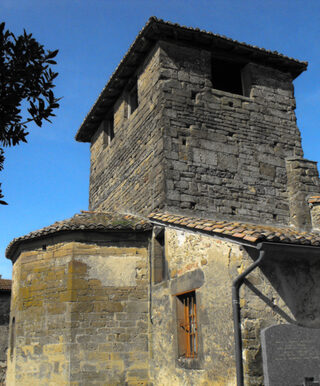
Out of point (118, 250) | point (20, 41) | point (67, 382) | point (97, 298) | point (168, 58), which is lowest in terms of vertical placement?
point (67, 382)

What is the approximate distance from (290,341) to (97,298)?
145 inches

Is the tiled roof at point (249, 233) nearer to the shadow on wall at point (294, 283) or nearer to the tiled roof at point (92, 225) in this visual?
the shadow on wall at point (294, 283)

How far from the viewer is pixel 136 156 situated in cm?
1032

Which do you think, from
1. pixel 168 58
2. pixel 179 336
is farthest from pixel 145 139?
pixel 179 336

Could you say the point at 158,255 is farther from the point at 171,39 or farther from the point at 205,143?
the point at 171,39

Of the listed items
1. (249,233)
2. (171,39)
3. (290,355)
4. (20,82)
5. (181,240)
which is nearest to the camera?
(20,82)

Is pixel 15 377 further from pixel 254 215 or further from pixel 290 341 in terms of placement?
A: pixel 254 215

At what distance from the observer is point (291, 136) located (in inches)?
419

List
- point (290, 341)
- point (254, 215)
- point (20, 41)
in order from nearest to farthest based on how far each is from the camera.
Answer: point (20, 41) < point (290, 341) < point (254, 215)

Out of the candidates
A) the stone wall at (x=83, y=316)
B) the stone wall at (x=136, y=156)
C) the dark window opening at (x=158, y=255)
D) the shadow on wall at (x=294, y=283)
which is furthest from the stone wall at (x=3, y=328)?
the shadow on wall at (x=294, y=283)

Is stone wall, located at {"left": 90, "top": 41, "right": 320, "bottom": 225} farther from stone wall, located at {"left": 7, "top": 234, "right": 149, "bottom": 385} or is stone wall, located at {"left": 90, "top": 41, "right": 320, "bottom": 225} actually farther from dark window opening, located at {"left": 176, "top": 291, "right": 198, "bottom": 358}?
dark window opening, located at {"left": 176, "top": 291, "right": 198, "bottom": 358}

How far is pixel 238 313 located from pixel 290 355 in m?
0.83

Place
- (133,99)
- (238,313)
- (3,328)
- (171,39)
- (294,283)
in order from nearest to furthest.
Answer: (238,313) → (294,283) → (171,39) → (133,99) → (3,328)

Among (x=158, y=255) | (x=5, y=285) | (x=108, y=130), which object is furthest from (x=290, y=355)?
(x=5, y=285)
